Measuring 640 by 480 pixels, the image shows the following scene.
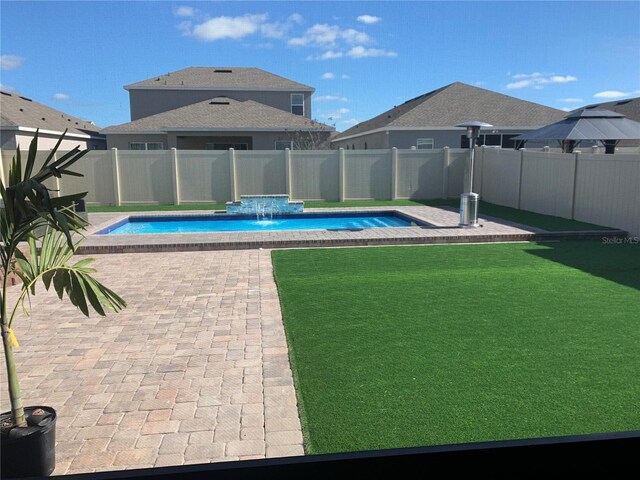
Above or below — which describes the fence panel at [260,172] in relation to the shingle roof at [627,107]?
below

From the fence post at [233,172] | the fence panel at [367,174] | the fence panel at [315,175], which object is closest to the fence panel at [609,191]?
the fence panel at [367,174]

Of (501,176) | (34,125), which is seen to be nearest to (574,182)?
(501,176)

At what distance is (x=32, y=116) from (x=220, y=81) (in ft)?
34.4

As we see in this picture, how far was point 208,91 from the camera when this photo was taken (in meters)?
30.0

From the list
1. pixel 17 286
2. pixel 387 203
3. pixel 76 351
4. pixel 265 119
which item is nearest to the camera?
pixel 76 351

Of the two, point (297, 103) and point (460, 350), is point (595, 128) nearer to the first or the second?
point (460, 350)

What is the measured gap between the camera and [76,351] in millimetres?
5152

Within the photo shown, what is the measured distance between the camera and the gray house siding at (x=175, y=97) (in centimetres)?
2980

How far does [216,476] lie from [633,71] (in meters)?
4.11

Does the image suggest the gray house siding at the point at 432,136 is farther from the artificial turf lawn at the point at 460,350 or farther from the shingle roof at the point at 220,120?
the artificial turf lawn at the point at 460,350

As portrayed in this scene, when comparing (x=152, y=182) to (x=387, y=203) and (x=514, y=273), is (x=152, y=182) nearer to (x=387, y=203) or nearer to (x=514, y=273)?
(x=387, y=203)

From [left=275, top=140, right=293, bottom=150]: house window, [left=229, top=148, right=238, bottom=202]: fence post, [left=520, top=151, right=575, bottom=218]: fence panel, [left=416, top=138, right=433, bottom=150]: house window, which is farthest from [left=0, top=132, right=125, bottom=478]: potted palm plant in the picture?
[left=416, top=138, right=433, bottom=150]: house window

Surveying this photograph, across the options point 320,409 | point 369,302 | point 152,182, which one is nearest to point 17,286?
point 369,302

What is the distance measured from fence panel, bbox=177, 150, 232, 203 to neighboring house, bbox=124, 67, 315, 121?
41.8ft
